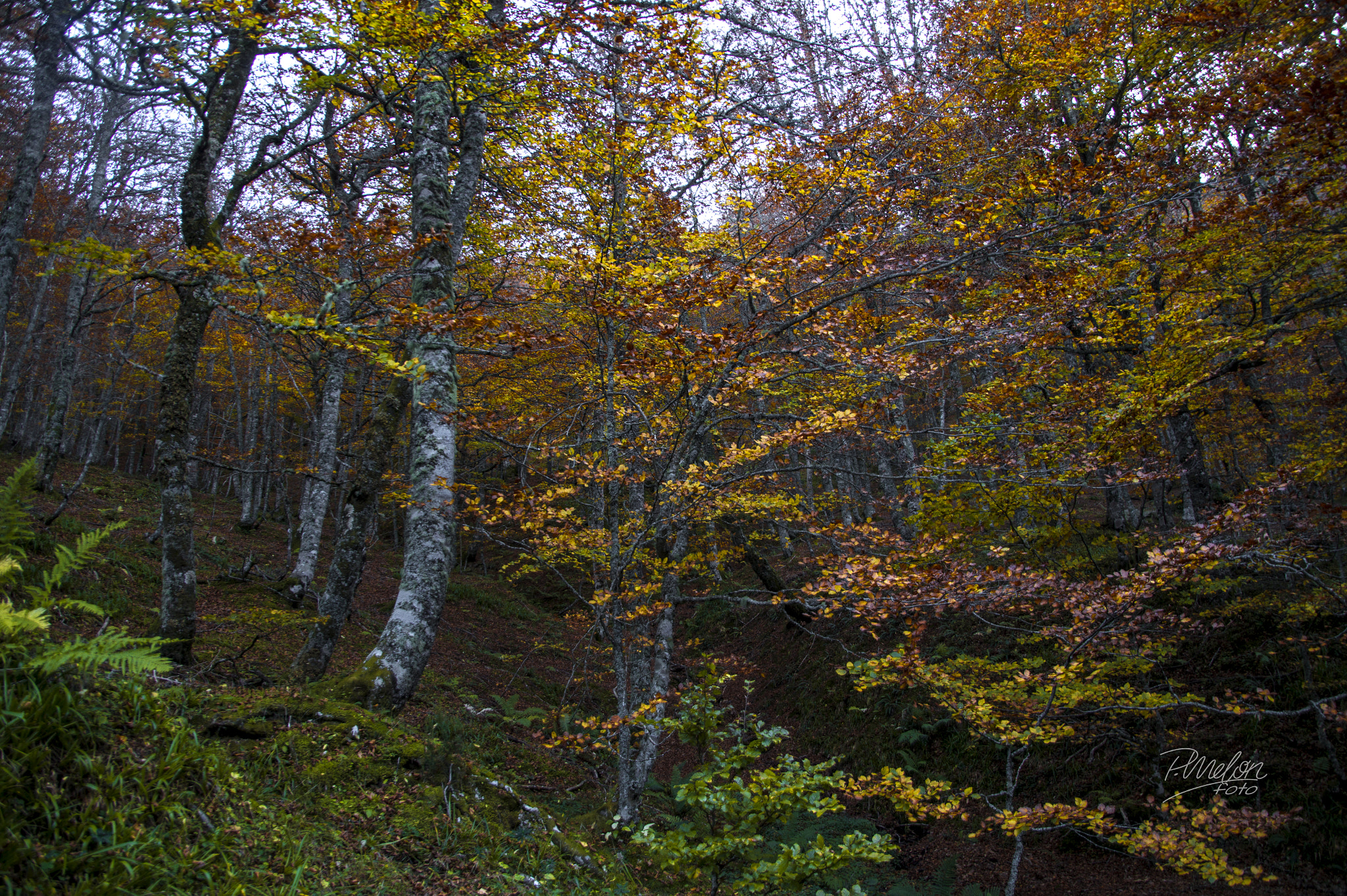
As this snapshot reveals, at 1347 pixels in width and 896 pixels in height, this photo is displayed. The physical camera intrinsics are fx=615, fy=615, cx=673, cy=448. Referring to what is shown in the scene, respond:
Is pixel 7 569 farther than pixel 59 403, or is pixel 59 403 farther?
pixel 59 403

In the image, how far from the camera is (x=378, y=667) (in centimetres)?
519

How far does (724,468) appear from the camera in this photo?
20.9ft

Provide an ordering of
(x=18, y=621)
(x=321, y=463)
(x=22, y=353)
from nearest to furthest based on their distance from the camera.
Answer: (x=18, y=621), (x=321, y=463), (x=22, y=353)

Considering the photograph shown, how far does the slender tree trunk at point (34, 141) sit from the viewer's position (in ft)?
24.7

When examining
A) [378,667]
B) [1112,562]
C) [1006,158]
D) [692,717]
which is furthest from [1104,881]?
[1006,158]

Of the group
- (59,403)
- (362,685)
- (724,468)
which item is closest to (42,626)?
(362,685)

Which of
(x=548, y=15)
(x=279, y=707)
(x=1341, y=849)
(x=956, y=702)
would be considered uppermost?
(x=548, y=15)

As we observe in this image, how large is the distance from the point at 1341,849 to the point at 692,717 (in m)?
6.74

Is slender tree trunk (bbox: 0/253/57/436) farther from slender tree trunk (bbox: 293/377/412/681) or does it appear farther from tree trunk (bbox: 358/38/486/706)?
slender tree trunk (bbox: 293/377/412/681)

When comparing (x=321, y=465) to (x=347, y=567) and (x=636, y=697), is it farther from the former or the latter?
(x=636, y=697)

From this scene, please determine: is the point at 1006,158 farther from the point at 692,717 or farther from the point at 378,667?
the point at 378,667

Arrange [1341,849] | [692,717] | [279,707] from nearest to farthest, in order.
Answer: [692,717], [279,707], [1341,849]

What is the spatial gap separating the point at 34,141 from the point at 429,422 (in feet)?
26.6

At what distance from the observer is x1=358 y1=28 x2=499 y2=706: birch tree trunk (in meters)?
5.34
